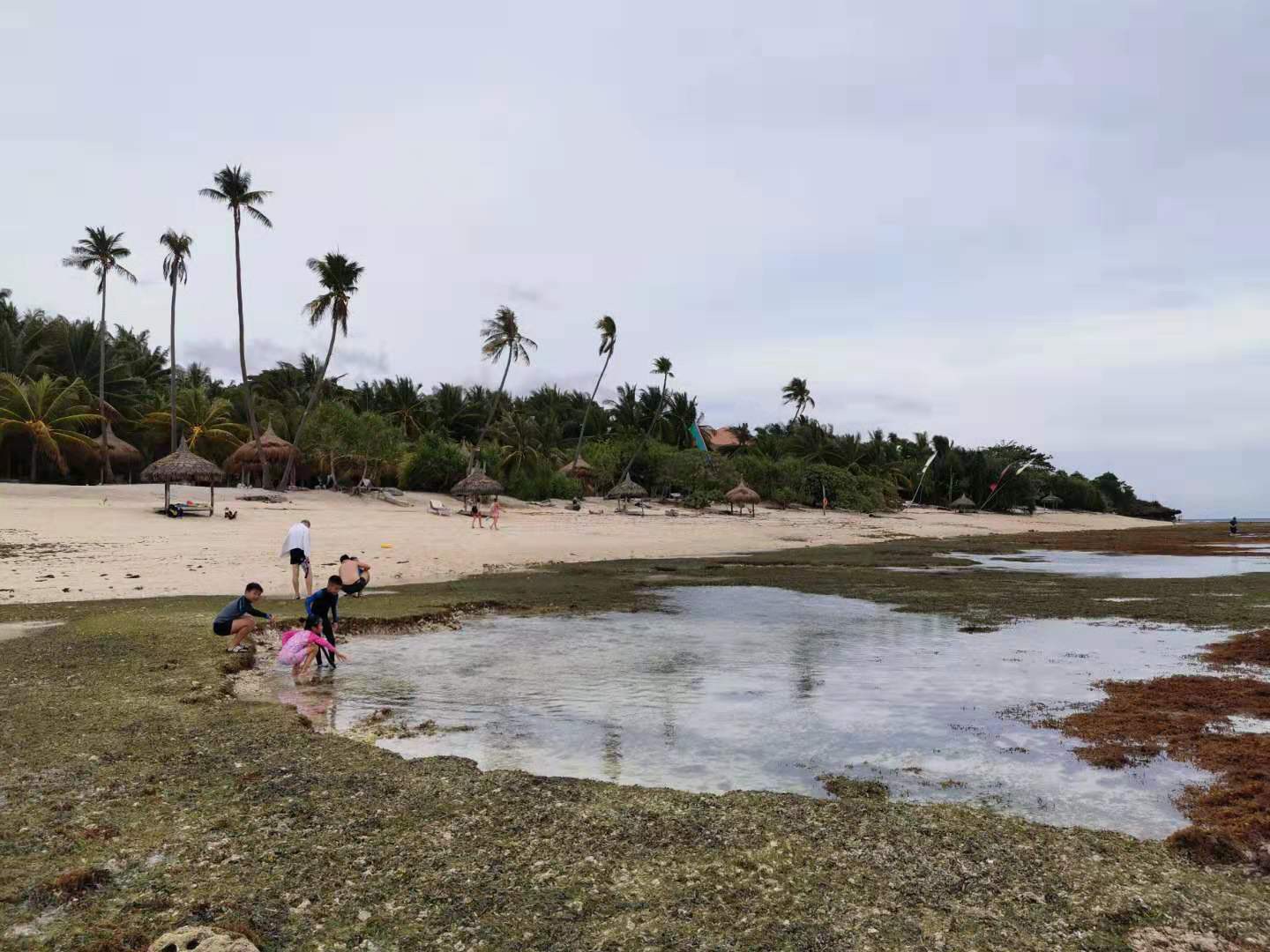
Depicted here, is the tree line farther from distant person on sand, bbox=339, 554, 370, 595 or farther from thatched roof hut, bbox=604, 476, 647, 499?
distant person on sand, bbox=339, 554, 370, 595

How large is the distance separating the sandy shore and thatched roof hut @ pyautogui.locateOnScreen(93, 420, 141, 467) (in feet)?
28.8

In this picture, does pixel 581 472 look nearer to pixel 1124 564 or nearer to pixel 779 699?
pixel 1124 564

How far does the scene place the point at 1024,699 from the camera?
9.57m

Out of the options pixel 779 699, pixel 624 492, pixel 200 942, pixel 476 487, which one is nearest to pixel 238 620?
pixel 779 699

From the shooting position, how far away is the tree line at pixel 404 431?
143ft

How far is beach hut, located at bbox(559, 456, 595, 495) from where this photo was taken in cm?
6025

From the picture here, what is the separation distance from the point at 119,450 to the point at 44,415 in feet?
19.2

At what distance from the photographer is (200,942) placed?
3773 mm

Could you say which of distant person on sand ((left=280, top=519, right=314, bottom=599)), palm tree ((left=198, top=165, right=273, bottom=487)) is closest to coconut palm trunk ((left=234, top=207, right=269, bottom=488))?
palm tree ((left=198, top=165, right=273, bottom=487))

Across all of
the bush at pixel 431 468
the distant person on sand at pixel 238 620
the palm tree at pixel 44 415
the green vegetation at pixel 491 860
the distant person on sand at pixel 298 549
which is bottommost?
the green vegetation at pixel 491 860

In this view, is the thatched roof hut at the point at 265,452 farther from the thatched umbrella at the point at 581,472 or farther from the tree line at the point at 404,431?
the thatched umbrella at the point at 581,472

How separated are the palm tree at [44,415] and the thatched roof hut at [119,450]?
87.3 inches

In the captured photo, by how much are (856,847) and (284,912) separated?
11.3ft

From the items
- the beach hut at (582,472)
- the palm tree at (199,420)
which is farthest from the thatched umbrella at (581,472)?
the palm tree at (199,420)
